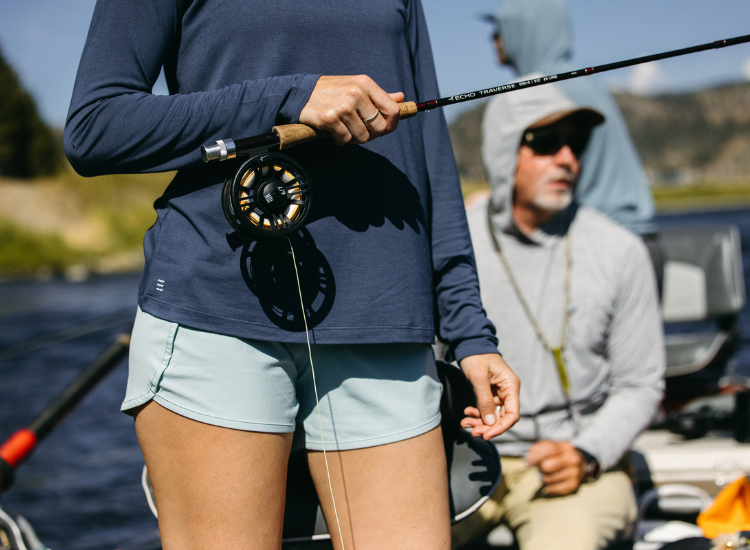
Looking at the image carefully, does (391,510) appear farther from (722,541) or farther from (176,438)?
(722,541)

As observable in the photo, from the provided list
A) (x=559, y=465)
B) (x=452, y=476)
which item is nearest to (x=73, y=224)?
(x=559, y=465)

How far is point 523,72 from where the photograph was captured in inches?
159

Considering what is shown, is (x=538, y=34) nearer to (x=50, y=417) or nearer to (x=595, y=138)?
(x=595, y=138)

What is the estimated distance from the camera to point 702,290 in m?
4.59

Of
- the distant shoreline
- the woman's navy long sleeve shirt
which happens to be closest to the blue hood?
the woman's navy long sleeve shirt

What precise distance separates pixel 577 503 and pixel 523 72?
261 centimetres

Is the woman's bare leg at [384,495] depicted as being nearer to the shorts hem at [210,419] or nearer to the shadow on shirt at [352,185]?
the shorts hem at [210,419]

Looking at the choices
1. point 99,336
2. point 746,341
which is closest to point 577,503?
point 746,341

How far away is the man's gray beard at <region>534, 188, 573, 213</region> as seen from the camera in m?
2.65

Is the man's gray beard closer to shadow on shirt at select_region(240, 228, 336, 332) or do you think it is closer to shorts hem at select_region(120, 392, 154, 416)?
shadow on shirt at select_region(240, 228, 336, 332)

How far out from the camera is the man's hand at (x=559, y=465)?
2.25m

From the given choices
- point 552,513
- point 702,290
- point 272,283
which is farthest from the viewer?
point 702,290

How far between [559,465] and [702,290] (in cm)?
284

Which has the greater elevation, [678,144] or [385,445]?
[678,144]
